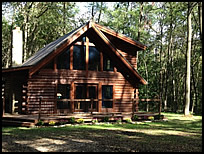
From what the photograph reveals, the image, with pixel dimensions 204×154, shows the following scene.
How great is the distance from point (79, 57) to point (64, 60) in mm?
1062

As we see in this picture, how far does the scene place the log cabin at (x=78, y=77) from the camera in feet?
55.0

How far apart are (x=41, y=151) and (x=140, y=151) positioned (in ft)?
8.67

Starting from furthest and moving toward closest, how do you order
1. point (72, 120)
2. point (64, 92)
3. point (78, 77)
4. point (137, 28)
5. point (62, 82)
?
point (137, 28)
point (78, 77)
point (64, 92)
point (62, 82)
point (72, 120)

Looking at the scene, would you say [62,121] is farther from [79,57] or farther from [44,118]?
[79,57]

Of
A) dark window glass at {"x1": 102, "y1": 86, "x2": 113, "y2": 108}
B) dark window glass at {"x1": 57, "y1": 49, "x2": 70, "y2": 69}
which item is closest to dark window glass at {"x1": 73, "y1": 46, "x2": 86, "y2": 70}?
dark window glass at {"x1": 57, "y1": 49, "x2": 70, "y2": 69}

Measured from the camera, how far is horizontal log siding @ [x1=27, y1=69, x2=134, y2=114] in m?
16.8

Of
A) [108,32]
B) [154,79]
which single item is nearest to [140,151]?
[108,32]

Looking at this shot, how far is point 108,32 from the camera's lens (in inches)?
784

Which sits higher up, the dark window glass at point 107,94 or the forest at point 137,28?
the forest at point 137,28

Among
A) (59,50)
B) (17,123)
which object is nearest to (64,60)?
(59,50)

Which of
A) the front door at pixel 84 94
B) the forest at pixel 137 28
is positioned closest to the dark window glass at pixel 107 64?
the front door at pixel 84 94

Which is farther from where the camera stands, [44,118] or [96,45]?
[96,45]

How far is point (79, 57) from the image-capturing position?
18281mm

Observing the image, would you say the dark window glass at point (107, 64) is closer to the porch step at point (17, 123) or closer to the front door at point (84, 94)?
the front door at point (84, 94)
